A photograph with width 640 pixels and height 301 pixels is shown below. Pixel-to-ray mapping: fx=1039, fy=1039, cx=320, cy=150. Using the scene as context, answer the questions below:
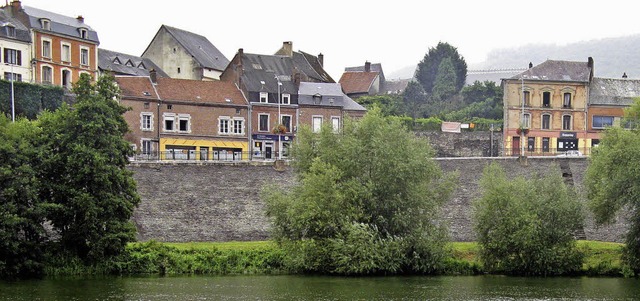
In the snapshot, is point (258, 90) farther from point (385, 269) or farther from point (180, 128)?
point (385, 269)

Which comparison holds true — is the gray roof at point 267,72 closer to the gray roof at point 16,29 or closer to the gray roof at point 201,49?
the gray roof at point 201,49

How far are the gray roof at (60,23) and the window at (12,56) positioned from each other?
2.26m

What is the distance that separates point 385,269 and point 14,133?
59.7 ft

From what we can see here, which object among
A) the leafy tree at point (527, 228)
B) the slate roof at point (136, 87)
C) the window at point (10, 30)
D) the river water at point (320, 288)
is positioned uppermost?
the window at point (10, 30)

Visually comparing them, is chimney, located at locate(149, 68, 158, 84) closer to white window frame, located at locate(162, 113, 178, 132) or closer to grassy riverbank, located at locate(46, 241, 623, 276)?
white window frame, located at locate(162, 113, 178, 132)

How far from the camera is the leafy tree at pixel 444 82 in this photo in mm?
108000

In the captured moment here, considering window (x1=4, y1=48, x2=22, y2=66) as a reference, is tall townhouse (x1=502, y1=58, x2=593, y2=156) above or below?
below

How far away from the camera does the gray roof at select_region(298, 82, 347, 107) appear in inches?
3201

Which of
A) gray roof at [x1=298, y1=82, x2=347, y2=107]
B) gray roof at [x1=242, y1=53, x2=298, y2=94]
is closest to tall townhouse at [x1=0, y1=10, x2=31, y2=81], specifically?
gray roof at [x1=242, y1=53, x2=298, y2=94]

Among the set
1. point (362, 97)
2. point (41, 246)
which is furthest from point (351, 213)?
point (362, 97)

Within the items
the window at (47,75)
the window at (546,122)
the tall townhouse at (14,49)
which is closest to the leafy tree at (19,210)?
the tall townhouse at (14,49)

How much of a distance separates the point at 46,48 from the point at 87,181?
2566 cm

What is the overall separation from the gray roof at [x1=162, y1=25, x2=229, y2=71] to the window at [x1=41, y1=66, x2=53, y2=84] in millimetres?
18798

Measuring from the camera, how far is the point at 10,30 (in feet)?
224
